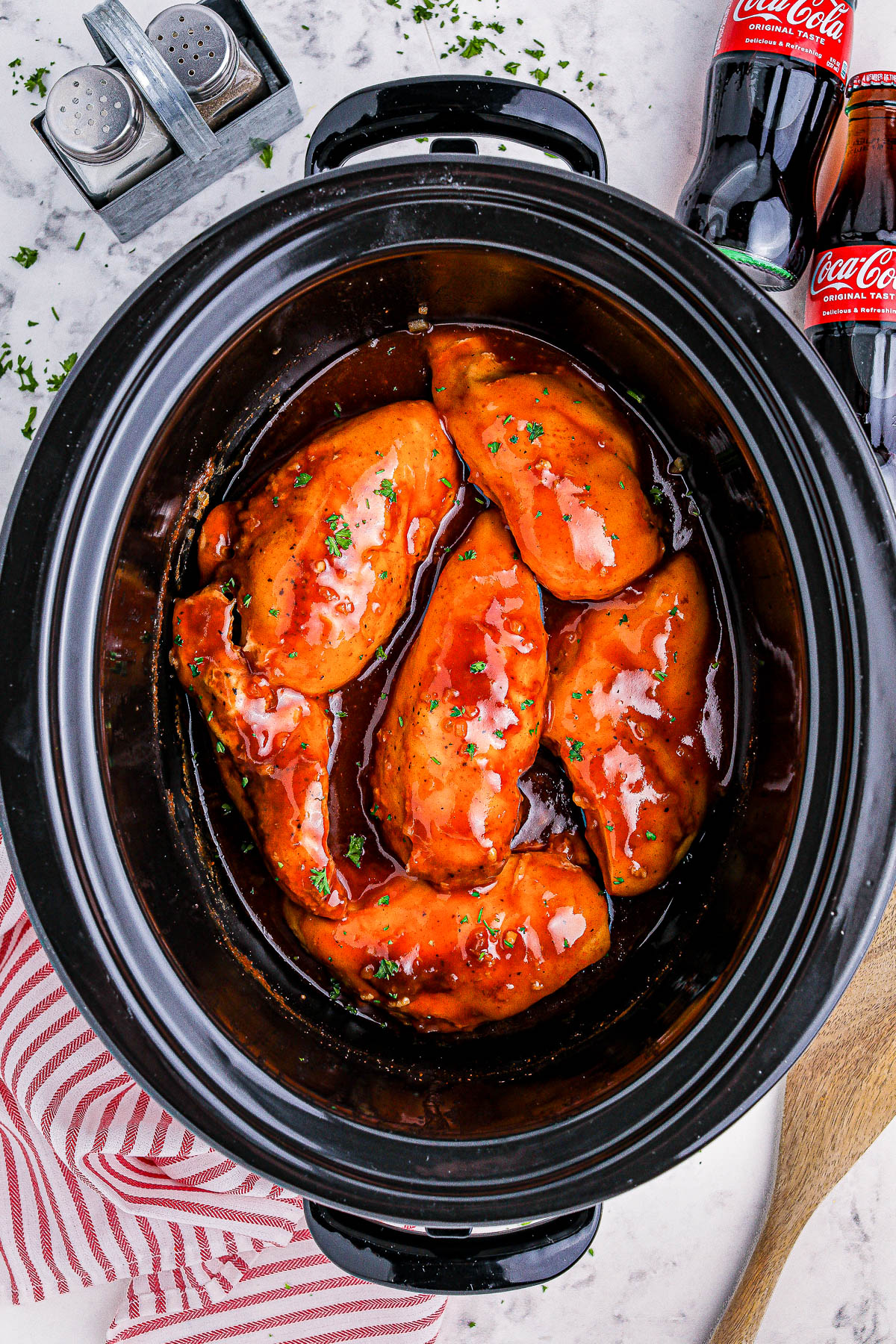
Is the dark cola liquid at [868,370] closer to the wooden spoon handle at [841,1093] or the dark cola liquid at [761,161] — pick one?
the dark cola liquid at [761,161]

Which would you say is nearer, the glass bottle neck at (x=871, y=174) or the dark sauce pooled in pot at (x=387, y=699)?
the dark sauce pooled in pot at (x=387, y=699)

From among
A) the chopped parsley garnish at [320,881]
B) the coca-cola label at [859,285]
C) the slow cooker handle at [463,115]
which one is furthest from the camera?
the coca-cola label at [859,285]

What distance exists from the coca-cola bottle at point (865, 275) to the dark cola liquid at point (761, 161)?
0.22 ft

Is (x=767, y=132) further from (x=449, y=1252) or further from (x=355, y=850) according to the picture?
(x=449, y=1252)

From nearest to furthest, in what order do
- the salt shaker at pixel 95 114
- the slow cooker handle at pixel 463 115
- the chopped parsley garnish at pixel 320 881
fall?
1. the slow cooker handle at pixel 463 115
2. the chopped parsley garnish at pixel 320 881
3. the salt shaker at pixel 95 114

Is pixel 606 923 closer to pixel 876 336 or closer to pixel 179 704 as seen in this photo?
pixel 179 704

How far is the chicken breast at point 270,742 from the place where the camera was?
169 centimetres

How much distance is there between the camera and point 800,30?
1.88m

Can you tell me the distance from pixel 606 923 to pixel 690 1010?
23 centimetres

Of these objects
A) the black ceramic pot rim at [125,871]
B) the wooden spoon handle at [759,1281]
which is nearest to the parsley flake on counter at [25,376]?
the black ceramic pot rim at [125,871]

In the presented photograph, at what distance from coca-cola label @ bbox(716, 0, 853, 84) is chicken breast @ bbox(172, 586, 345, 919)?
1.57 m

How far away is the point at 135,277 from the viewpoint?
6.73 feet

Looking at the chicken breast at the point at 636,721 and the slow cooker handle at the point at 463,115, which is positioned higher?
the slow cooker handle at the point at 463,115

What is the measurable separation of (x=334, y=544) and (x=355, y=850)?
1.92ft
